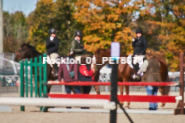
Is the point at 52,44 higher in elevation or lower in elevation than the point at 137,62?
higher

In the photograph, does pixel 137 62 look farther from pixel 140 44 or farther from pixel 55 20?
pixel 55 20

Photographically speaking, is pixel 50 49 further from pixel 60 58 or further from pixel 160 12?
pixel 160 12

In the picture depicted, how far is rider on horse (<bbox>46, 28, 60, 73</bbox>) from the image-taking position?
45.4 feet

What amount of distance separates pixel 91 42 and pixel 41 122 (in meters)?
27.5

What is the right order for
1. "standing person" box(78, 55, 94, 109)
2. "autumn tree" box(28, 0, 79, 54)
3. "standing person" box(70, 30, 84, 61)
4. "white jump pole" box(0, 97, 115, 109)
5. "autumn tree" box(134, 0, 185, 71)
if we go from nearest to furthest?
"white jump pole" box(0, 97, 115, 109), "standing person" box(70, 30, 84, 61), "standing person" box(78, 55, 94, 109), "autumn tree" box(134, 0, 185, 71), "autumn tree" box(28, 0, 79, 54)

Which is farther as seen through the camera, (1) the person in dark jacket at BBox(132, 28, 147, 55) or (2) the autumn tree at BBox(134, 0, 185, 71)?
(2) the autumn tree at BBox(134, 0, 185, 71)

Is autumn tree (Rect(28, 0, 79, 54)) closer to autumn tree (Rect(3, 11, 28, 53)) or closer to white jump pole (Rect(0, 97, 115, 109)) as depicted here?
autumn tree (Rect(3, 11, 28, 53))

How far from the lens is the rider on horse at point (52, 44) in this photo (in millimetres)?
13828

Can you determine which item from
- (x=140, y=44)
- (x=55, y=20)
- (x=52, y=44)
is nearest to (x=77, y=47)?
(x=52, y=44)

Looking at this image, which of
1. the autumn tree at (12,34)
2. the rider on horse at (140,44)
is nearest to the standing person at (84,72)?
the rider on horse at (140,44)

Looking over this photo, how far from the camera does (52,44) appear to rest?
45.9 ft

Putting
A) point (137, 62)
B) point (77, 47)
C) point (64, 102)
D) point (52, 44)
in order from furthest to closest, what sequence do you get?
point (137, 62), point (52, 44), point (77, 47), point (64, 102)

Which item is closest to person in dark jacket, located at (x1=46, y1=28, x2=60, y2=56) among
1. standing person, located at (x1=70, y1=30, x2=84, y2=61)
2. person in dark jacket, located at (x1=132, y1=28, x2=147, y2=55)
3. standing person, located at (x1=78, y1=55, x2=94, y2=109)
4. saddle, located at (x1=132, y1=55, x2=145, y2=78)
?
standing person, located at (x1=70, y1=30, x2=84, y2=61)

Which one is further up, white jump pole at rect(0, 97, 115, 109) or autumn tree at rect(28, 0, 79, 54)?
autumn tree at rect(28, 0, 79, 54)
